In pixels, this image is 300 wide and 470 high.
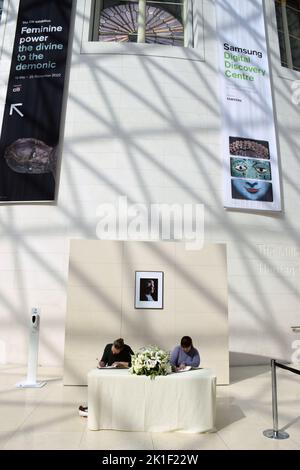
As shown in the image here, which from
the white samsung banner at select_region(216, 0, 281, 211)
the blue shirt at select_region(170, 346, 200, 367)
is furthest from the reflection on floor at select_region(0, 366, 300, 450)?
the white samsung banner at select_region(216, 0, 281, 211)

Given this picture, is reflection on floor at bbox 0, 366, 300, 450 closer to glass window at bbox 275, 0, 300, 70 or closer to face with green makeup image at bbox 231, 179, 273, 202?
face with green makeup image at bbox 231, 179, 273, 202

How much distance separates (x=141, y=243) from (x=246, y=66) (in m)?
8.20

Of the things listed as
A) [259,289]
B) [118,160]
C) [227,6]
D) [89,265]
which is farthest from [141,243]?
[227,6]

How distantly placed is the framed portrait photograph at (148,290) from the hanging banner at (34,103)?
4.25 meters

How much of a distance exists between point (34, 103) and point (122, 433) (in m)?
10.3

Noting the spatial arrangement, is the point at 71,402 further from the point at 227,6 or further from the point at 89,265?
the point at 227,6

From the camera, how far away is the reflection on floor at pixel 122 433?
15.7 feet

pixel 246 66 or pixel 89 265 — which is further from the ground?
pixel 246 66

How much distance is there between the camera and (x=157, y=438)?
16.5ft

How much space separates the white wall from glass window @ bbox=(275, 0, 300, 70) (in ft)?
13.2
